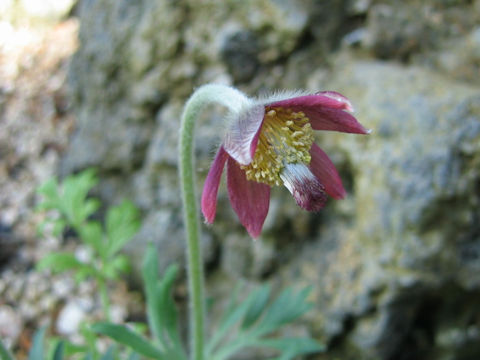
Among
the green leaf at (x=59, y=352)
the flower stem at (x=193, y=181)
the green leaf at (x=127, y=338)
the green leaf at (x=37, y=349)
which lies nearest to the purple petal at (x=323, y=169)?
the flower stem at (x=193, y=181)

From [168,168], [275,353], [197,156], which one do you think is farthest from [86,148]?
[275,353]

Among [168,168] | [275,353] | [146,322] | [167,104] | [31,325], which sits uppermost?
[167,104]

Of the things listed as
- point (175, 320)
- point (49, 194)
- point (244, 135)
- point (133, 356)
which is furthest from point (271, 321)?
point (49, 194)

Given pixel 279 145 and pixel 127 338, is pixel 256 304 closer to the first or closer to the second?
pixel 127 338

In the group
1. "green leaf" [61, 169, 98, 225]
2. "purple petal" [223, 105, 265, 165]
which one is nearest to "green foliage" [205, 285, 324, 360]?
"green leaf" [61, 169, 98, 225]

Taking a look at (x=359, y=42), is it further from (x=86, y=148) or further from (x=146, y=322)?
(x=146, y=322)
